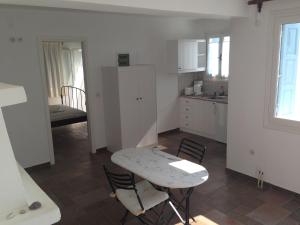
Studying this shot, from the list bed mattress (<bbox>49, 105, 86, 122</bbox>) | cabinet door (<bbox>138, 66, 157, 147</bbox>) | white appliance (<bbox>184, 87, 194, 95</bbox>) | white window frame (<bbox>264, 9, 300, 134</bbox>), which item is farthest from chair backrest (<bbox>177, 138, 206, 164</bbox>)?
bed mattress (<bbox>49, 105, 86, 122</bbox>)

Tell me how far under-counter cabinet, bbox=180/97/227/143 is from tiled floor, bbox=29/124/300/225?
0.68m

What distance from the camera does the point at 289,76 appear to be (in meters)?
3.32

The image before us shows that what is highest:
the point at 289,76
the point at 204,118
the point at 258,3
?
the point at 258,3

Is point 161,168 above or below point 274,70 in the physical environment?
below

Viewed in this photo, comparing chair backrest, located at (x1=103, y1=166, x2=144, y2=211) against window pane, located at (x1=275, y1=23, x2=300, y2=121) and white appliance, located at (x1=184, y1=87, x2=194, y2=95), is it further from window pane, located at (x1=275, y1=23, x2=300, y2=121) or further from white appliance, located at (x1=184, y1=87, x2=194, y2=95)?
white appliance, located at (x1=184, y1=87, x2=194, y2=95)

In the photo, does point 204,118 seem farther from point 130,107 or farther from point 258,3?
point 258,3

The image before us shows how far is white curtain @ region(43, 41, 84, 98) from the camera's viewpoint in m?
7.50

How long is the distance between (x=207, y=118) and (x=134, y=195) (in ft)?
10.9

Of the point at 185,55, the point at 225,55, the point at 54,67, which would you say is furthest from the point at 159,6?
the point at 54,67

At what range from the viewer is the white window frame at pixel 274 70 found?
3.19 m

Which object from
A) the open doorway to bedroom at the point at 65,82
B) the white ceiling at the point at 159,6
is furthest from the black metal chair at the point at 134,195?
the open doorway to bedroom at the point at 65,82

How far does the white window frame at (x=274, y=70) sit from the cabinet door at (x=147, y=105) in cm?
222

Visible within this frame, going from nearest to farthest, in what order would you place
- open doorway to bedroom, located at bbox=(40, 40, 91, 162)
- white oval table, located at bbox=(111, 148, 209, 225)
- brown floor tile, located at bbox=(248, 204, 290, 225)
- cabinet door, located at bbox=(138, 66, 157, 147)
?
white oval table, located at bbox=(111, 148, 209, 225) → brown floor tile, located at bbox=(248, 204, 290, 225) → cabinet door, located at bbox=(138, 66, 157, 147) → open doorway to bedroom, located at bbox=(40, 40, 91, 162)

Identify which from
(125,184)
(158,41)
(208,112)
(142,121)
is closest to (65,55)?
(158,41)
